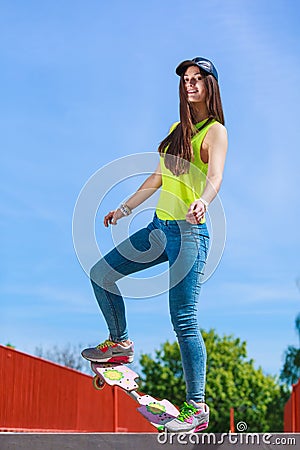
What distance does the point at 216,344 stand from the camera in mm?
54344

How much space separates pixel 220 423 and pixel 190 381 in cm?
4362

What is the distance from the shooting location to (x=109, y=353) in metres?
4.42

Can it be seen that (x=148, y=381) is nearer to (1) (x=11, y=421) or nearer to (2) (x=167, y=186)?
(1) (x=11, y=421)

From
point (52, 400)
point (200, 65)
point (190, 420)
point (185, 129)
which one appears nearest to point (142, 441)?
point (190, 420)

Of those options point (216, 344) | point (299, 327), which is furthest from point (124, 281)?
point (216, 344)

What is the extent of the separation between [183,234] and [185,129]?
0.58 m

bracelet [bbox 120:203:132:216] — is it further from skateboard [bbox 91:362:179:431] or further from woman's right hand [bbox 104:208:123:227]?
skateboard [bbox 91:362:179:431]

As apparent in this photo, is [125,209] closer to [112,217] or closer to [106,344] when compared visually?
[112,217]

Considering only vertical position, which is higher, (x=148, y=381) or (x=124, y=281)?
(x=148, y=381)

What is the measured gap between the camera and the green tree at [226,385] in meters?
48.0

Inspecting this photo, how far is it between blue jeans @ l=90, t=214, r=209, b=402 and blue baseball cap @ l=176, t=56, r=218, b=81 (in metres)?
0.82

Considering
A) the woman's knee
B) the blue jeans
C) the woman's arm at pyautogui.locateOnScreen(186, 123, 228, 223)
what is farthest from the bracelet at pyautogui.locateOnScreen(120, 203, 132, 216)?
the woman's arm at pyautogui.locateOnScreen(186, 123, 228, 223)

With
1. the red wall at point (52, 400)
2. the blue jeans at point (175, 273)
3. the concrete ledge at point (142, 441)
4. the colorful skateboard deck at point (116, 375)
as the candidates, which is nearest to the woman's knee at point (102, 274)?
the blue jeans at point (175, 273)

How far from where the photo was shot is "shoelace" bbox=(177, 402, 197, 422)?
13.5ft
